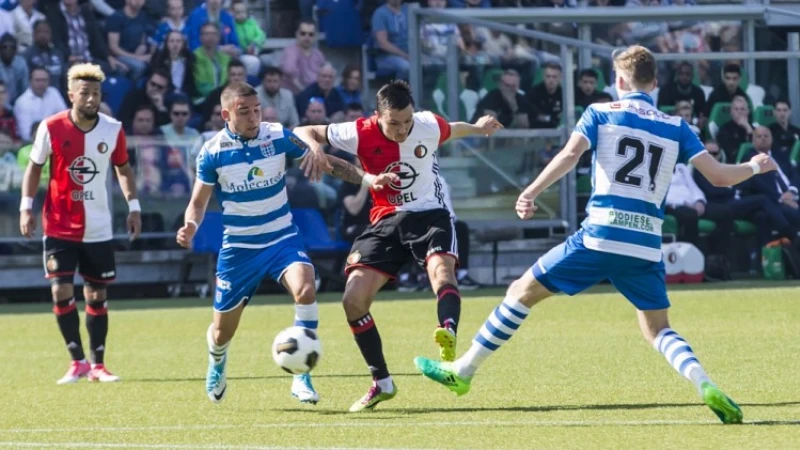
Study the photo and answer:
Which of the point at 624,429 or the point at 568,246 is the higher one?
the point at 568,246

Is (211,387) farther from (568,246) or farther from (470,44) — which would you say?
(470,44)

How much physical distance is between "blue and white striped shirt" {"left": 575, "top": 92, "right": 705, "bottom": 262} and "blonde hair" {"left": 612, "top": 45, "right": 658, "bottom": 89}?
0.10 meters

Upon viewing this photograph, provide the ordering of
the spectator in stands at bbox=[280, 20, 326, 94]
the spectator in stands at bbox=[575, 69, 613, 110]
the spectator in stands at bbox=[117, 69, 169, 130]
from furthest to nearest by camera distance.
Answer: the spectator in stands at bbox=[280, 20, 326, 94], the spectator in stands at bbox=[575, 69, 613, 110], the spectator in stands at bbox=[117, 69, 169, 130]

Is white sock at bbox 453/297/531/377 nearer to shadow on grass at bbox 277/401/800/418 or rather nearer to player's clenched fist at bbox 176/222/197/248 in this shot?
shadow on grass at bbox 277/401/800/418

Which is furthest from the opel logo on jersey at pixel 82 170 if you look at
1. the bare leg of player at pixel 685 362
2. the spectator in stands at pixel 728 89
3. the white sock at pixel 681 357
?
the spectator in stands at pixel 728 89

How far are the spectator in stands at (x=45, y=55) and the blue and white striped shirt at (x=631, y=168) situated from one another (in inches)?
518

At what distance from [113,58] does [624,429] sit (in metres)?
14.4

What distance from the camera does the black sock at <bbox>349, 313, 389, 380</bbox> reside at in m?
8.55

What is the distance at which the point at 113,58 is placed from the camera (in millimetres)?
20344

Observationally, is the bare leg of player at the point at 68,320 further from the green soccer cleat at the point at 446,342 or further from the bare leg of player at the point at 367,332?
the green soccer cleat at the point at 446,342

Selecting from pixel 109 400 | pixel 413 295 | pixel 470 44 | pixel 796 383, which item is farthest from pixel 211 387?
pixel 470 44

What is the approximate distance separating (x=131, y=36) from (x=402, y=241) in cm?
1258

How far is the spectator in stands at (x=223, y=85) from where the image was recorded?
19.3 meters

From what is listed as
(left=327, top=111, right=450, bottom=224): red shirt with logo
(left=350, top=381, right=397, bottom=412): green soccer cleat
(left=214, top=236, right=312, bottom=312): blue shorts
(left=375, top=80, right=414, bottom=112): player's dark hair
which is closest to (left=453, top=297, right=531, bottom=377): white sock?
(left=350, top=381, right=397, bottom=412): green soccer cleat
